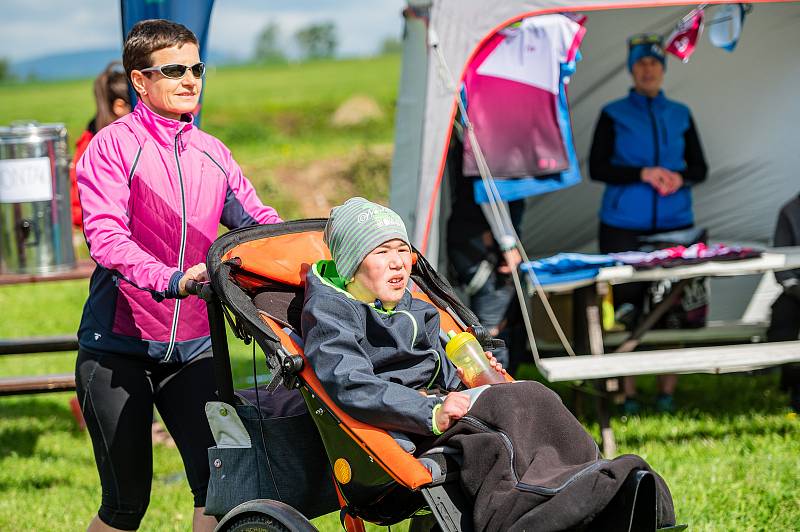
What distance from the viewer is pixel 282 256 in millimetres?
3230

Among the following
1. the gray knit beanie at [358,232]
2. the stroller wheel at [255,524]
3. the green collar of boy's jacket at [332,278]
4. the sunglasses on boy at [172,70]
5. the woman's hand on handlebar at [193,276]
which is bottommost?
the stroller wheel at [255,524]

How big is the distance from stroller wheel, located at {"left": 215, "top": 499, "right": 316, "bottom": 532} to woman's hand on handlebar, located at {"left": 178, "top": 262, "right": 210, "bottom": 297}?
61 centimetres

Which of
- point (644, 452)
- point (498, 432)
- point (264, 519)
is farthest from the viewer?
point (644, 452)

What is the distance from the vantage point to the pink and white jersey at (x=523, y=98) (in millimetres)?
5688

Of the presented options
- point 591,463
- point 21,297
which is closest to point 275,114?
point 21,297

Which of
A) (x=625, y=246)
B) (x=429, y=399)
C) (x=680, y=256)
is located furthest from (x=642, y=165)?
(x=429, y=399)

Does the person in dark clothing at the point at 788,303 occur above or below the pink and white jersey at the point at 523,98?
below

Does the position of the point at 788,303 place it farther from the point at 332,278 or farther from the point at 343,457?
the point at 343,457

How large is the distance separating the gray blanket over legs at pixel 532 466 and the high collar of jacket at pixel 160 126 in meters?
1.24

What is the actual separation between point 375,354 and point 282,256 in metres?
0.51

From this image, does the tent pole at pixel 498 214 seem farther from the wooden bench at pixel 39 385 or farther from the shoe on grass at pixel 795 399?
the wooden bench at pixel 39 385

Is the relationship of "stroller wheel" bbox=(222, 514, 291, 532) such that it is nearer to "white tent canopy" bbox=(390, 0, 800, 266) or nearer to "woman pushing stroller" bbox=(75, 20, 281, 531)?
"woman pushing stroller" bbox=(75, 20, 281, 531)

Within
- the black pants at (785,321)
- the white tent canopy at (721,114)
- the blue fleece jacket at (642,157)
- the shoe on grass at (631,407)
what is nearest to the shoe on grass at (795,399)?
the black pants at (785,321)

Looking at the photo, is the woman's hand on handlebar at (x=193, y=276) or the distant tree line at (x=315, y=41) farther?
the distant tree line at (x=315, y=41)
